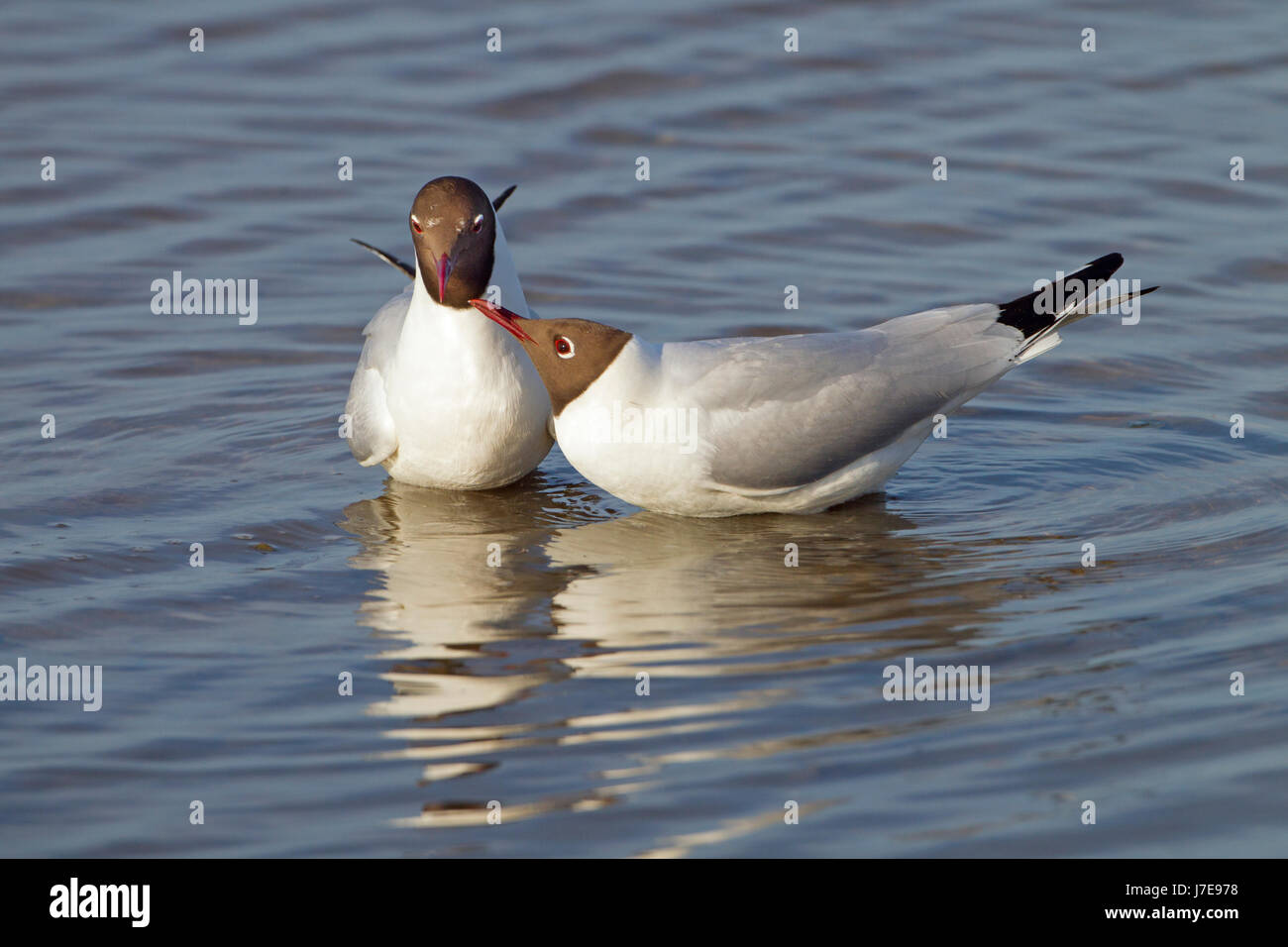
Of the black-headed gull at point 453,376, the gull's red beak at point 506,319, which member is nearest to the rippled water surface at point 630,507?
the black-headed gull at point 453,376

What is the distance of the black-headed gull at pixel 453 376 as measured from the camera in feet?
21.3

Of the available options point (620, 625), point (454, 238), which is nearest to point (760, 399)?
point (620, 625)

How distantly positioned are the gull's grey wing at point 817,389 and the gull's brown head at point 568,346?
26cm

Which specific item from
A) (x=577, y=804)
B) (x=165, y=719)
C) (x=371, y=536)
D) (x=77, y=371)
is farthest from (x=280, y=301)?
(x=577, y=804)

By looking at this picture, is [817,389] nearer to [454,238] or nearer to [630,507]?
[630,507]

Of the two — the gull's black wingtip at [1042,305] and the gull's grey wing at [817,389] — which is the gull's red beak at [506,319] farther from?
the gull's black wingtip at [1042,305]

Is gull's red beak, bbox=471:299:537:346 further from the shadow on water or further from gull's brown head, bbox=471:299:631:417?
the shadow on water

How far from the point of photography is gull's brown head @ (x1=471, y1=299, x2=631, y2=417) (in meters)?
6.33

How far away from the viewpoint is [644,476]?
6422 millimetres

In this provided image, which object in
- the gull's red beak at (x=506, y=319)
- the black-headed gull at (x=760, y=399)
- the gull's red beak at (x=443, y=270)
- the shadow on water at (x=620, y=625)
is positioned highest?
the gull's red beak at (x=443, y=270)

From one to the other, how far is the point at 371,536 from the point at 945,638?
2.22m

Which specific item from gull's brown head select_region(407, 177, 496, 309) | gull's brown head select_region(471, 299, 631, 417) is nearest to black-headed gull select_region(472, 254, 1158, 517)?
gull's brown head select_region(471, 299, 631, 417)

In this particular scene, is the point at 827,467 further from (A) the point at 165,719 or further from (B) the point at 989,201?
(B) the point at 989,201

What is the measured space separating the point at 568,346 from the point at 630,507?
938 millimetres
